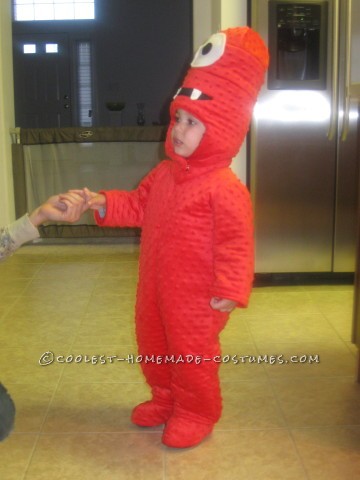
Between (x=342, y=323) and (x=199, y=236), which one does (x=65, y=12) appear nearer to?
(x=342, y=323)

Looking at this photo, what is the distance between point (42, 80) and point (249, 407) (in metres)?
8.64

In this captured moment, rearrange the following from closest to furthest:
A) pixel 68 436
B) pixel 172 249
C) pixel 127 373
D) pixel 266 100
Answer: pixel 172 249
pixel 68 436
pixel 127 373
pixel 266 100

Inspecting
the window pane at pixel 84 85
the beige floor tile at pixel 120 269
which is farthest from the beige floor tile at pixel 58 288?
the window pane at pixel 84 85

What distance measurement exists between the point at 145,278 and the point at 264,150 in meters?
1.72

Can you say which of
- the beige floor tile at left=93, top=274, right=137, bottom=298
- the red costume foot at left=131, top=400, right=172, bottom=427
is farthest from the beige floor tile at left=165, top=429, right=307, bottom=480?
the beige floor tile at left=93, top=274, right=137, bottom=298

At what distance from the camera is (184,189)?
147 cm

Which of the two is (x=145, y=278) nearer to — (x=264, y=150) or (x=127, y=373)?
(x=127, y=373)

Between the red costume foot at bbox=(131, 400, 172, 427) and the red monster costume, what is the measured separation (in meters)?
0.08

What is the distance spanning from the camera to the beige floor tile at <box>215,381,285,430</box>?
5.57 feet

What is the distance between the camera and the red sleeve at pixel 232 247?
1394mm

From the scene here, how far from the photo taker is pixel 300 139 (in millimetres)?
3074

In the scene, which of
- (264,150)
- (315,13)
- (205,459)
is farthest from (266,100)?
(205,459)

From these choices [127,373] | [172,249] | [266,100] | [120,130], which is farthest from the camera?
[120,130]

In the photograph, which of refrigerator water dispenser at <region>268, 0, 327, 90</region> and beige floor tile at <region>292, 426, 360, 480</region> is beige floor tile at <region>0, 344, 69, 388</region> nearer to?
beige floor tile at <region>292, 426, 360, 480</region>
